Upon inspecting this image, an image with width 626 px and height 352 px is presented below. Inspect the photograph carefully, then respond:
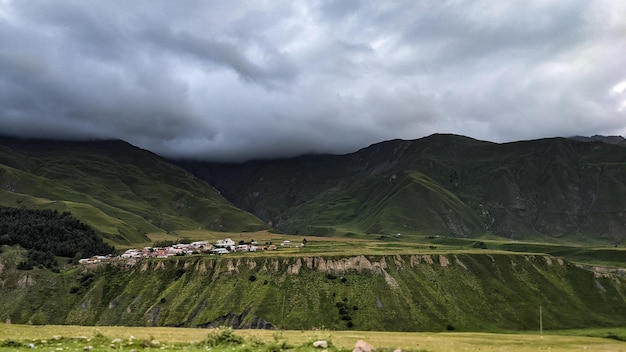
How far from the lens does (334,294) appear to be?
16788cm

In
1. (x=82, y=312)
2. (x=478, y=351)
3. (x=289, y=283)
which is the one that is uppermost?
(x=478, y=351)

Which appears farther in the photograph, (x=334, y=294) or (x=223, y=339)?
(x=334, y=294)

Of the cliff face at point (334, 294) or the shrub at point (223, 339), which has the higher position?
the shrub at point (223, 339)

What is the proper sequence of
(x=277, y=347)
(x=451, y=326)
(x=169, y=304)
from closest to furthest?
(x=277, y=347) → (x=451, y=326) → (x=169, y=304)

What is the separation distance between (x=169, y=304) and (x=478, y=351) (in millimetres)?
154937

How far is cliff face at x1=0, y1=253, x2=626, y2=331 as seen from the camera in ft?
514

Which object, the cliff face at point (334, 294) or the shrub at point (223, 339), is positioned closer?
the shrub at point (223, 339)

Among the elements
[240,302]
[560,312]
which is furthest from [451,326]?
[240,302]

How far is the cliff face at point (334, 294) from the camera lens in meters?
157

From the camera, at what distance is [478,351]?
40.7m

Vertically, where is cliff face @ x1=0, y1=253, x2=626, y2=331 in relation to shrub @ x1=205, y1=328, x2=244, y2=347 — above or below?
below

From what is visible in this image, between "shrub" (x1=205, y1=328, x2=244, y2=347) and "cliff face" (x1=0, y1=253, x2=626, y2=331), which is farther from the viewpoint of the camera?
"cliff face" (x1=0, y1=253, x2=626, y2=331)

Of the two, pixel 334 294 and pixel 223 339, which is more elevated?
pixel 223 339

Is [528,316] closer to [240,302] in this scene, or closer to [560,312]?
[560,312]
